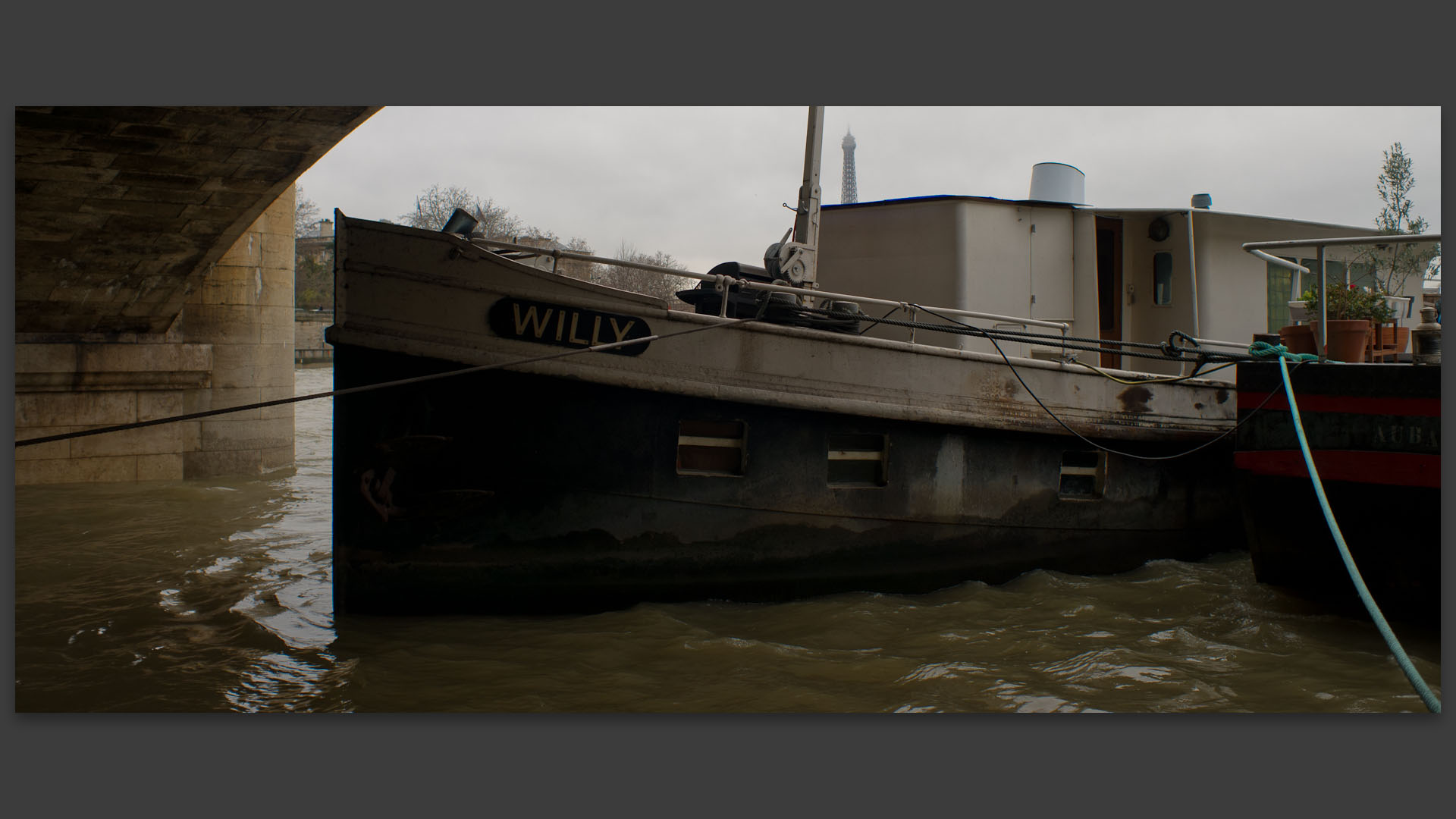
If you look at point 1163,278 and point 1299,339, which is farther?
point 1163,278

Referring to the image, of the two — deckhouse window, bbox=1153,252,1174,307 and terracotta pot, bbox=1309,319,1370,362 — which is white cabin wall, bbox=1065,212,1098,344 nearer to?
deckhouse window, bbox=1153,252,1174,307

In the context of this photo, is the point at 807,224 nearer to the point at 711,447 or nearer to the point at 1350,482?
the point at 711,447

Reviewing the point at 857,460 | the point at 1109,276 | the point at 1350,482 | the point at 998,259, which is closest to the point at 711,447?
the point at 857,460

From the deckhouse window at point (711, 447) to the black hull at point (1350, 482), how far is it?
99.0 inches

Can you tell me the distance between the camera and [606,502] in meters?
4.07

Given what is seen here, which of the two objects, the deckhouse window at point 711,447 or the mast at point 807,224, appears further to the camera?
the mast at point 807,224

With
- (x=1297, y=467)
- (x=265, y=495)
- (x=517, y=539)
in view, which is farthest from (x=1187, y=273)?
(x=265, y=495)

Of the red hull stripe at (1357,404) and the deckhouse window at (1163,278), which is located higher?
the deckhouse window at (1163,278)

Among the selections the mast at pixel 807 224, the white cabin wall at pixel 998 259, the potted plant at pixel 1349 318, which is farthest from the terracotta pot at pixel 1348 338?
the mast at pixel 807 224

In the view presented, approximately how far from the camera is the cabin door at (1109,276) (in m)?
6.36

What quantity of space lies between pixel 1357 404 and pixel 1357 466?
282 millimetres

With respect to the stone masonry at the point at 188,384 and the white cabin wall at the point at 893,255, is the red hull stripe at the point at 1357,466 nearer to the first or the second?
the white cabin wall at the point at 893,255

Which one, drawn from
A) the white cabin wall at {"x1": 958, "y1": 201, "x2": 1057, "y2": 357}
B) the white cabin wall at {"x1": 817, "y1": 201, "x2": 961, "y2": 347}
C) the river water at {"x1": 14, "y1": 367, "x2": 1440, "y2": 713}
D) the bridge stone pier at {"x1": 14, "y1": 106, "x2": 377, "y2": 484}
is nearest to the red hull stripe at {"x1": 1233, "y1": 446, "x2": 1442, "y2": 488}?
the river water at {"x1": 14, "y1": 367, "x2": 1440, "y2": 713}

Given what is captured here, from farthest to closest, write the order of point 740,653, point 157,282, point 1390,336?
point 157,282 < point 1390,336 < point 740,653
